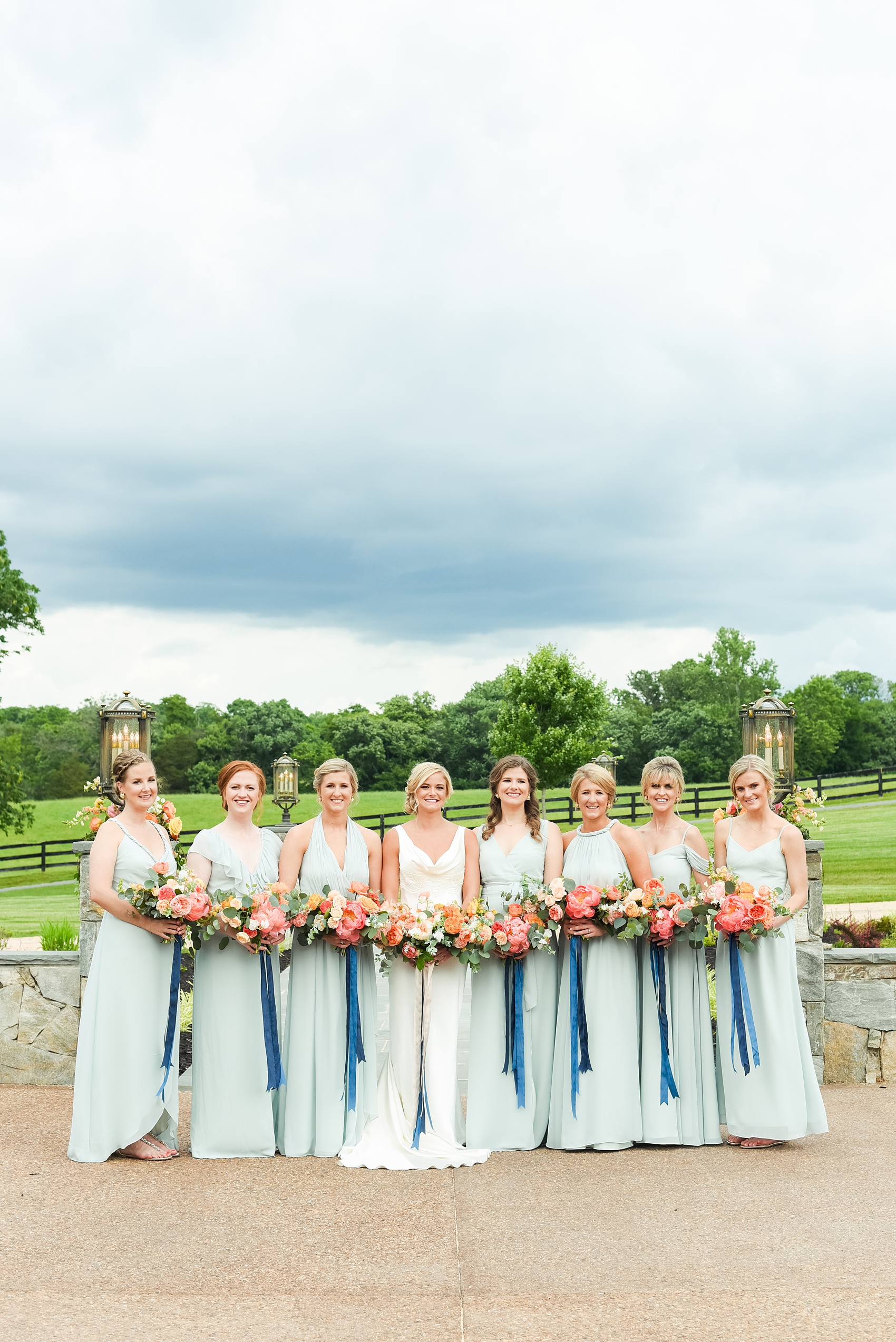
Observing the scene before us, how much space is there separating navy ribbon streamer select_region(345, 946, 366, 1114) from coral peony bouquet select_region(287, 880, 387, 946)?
17cm

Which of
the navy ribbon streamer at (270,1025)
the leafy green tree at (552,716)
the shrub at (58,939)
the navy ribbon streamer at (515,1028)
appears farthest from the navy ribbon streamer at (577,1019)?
the leafy green tree at (552,716)

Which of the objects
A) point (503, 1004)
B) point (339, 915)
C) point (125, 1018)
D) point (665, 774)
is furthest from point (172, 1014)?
point (665, 774)

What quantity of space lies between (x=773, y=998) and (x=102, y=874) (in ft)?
12.7

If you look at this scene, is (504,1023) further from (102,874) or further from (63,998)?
(63,998)

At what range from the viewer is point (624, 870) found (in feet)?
20.9

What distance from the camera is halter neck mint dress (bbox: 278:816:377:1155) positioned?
6129mm

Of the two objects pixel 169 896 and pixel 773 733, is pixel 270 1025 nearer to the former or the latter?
pixel 169 896

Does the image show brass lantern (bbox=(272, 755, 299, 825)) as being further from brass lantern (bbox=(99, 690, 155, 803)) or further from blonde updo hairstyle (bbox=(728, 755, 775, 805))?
blonde updo hairstyle (bbox=(728, 755, 775, 805))

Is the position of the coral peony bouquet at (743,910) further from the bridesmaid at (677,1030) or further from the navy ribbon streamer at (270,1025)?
the navy ribbon streamer at (270,1025)

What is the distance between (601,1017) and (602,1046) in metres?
0.16

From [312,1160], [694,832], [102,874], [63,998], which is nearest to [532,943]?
[694,832]

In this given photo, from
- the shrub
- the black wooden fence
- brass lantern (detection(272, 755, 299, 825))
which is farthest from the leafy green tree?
the shrub

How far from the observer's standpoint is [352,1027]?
6137 mm

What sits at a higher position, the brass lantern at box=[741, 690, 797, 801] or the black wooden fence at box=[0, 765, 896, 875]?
the brass lantern at box=[741, 690, 797, 801]
